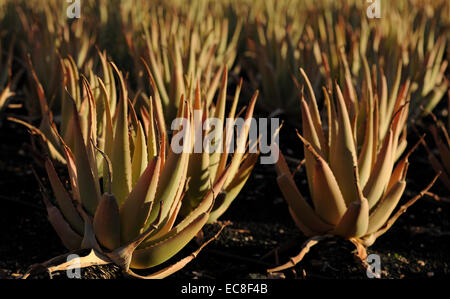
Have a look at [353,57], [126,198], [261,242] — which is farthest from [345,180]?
[353,57]

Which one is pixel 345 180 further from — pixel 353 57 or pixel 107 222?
pixel 353 57

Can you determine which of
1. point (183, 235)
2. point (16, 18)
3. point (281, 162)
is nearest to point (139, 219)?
point (183, 235)

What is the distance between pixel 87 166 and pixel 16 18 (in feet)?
9.60

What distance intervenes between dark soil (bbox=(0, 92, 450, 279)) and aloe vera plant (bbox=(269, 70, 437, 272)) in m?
0.09

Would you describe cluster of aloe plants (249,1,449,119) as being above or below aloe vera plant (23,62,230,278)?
above

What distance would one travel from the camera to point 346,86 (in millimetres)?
1604

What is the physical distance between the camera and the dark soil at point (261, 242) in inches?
55.4

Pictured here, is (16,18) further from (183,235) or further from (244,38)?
(183,235)

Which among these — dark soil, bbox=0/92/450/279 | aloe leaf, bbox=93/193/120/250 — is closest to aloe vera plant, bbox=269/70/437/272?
dark soil, bbox=0/92/450/279

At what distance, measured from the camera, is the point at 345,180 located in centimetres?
136

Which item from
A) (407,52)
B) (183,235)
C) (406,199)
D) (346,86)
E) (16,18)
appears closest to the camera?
(183,235)

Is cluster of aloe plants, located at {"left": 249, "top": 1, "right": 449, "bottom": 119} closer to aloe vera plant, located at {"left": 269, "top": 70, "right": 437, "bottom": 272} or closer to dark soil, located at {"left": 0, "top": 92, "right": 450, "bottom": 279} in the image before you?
dark soil, located at {"left": 0, "top": 92, "right": 450, "bottom": 279}

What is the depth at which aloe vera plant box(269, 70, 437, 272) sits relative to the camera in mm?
1300
